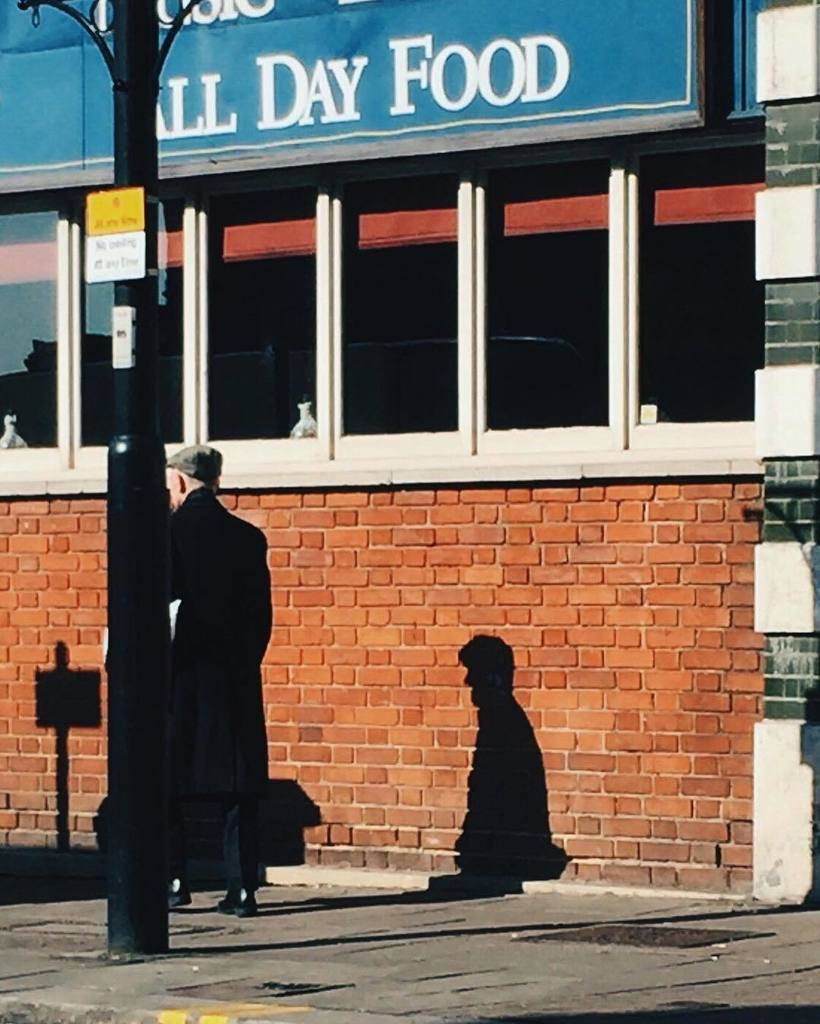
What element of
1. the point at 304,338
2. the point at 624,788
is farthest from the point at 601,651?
the point at 304,338

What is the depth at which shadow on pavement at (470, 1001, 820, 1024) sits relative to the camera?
27.3ft

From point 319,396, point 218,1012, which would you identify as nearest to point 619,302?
point 319,396

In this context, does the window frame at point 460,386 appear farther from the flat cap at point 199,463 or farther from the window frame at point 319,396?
the flat cap at point 199,463

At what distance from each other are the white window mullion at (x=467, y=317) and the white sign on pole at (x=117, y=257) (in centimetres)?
289

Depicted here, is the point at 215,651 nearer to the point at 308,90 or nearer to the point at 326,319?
the point at 326,319

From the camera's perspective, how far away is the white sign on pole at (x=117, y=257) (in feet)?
32.7

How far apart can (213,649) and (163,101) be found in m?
3.19

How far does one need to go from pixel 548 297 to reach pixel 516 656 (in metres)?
1.65

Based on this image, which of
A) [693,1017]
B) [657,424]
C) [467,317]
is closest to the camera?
[693,1017]

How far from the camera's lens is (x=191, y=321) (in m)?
13.5

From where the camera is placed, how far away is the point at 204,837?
13375 mm

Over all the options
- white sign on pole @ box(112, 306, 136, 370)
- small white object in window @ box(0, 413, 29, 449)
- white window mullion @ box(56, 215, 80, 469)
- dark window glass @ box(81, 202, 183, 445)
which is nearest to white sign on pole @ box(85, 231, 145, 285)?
white sign on pole @ box(112, 306, 136, 370)

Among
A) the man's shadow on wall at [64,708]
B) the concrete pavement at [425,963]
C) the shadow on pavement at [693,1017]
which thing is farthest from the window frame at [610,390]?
the shadow on pavement at [693,1017]

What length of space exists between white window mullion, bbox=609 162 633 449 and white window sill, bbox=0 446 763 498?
18 cm
